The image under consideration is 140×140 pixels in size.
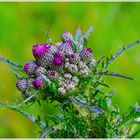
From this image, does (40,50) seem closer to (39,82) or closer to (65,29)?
(39,82)

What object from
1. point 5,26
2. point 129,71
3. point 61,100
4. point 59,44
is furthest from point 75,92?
point 5,26

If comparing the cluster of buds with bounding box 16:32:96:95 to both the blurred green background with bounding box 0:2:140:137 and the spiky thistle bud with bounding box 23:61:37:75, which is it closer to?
the spiky thistle bud with bounding box 23:61:37:75

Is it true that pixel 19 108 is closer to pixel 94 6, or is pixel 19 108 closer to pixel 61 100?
pixel 61 100

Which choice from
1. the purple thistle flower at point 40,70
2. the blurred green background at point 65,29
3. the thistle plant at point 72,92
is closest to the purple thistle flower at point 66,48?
the thistle plant at point 72,92

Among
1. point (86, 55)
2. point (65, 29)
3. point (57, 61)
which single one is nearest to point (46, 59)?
point (57, 61)

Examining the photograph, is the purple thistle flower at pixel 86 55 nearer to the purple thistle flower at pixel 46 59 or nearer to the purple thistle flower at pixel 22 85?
the purple thistle flower at pixel 46 59

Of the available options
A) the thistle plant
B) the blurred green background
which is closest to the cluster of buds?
the thistle plant
